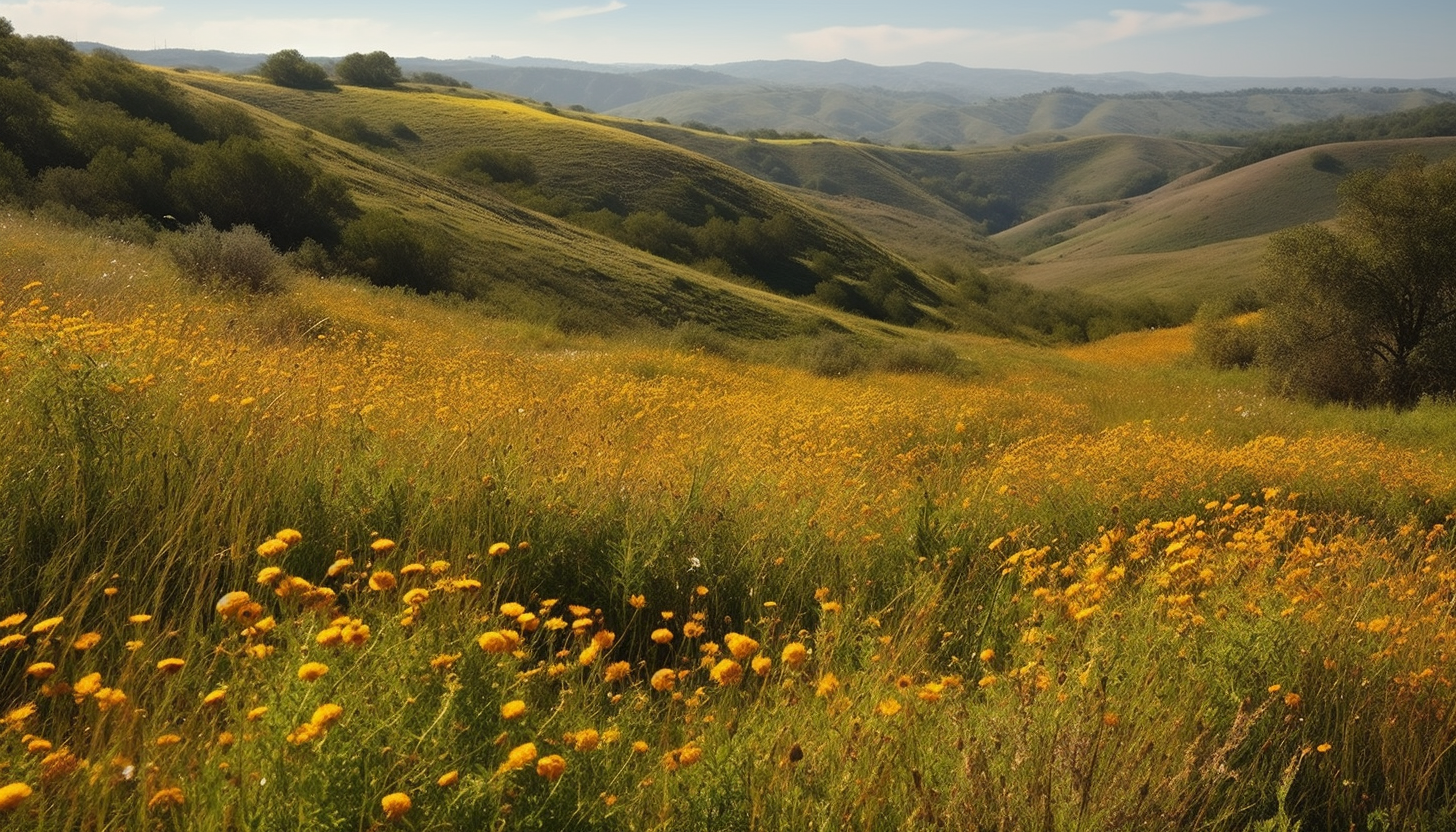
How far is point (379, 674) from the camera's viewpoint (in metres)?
2.15

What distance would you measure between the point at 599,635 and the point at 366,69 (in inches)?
3076

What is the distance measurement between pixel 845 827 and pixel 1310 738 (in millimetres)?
2035

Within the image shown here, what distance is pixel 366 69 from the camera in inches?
2699

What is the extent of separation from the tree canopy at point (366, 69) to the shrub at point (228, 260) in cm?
5985

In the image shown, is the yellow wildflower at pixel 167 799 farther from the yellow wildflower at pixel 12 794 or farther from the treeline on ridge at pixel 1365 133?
the treeline on ridge at pixel 1365 133

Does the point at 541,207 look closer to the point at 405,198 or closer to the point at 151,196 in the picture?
the point at 405,198

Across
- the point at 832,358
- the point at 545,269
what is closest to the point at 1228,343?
the point at 832,358

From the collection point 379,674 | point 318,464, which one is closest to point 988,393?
point 318,464

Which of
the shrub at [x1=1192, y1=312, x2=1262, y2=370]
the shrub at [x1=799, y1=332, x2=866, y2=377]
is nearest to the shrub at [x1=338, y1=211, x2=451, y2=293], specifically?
the shrub at [x1=799, y1=332, x2=866, y2=377]

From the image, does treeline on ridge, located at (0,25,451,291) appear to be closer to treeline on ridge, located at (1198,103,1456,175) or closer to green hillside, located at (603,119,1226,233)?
green hillside, located at (603,119,1226,233)

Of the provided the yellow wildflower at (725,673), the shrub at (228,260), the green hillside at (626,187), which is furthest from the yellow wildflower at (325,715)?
the green hillside at (626,187)

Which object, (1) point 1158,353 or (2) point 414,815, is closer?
(2) point 414,815

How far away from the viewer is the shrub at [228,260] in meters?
14.2

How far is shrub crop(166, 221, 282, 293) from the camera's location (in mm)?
14203
